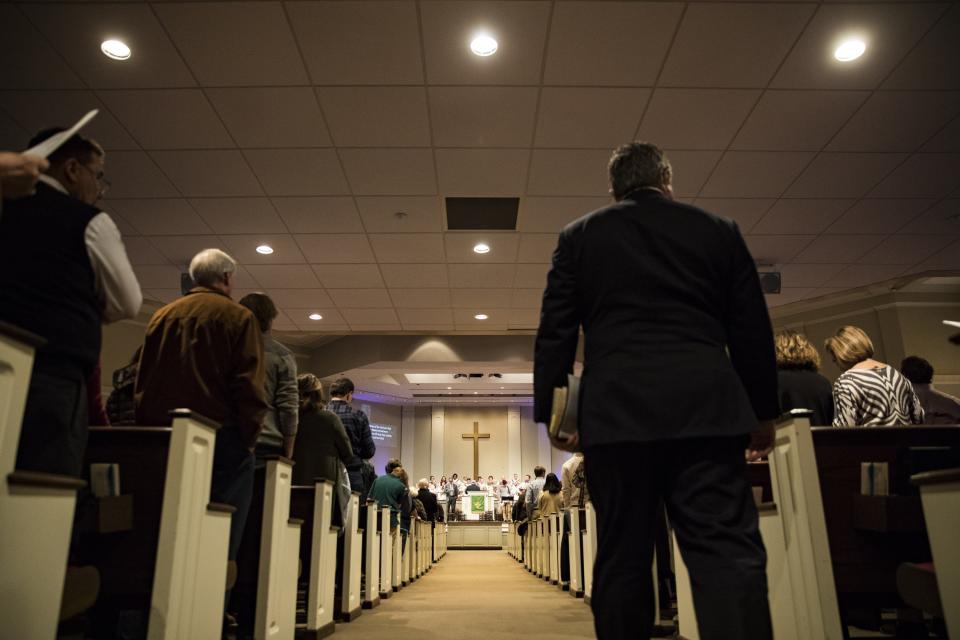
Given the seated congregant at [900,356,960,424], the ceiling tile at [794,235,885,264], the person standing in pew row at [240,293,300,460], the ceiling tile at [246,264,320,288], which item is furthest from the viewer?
the ceiling tile at [246,264,320,288]

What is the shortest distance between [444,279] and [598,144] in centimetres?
299

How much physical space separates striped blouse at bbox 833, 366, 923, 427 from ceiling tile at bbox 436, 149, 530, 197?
2626mm

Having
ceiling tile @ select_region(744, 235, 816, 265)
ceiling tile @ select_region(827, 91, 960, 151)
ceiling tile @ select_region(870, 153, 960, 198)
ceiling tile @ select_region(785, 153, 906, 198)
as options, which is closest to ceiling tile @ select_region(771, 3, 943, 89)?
ceiling tile @ select_region(827, 91, 960, 151)

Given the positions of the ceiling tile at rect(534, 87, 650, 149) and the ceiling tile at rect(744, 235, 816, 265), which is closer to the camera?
the ceiling tile at rect(534, 87, 650, 149)

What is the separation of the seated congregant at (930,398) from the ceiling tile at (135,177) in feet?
16.2

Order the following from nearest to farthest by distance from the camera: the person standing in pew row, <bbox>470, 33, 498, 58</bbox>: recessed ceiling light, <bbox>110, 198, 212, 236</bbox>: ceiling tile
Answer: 1. the person standing in pew row
2. <bbox>470, 33, 498, 58</bbox>: recessed ceiling light
3. <bbox>110, 198, 212, 236</bbox>: ceiling tile

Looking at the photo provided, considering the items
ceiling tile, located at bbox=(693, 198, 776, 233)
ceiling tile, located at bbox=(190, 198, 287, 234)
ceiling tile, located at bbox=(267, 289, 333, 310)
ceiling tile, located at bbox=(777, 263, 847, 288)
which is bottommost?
ceiling tile, located at bbox=(777, 263, 847, 288)

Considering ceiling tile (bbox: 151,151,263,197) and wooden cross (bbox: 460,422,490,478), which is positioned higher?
ceiling tile (bbox: 151,151,263,197)

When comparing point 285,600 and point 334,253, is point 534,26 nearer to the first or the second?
point 285,600

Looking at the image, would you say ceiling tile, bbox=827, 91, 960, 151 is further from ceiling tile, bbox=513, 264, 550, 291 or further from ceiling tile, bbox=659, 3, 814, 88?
ceiling tile, bbox=513, 264, 550, 291

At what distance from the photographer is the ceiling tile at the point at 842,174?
477 cm

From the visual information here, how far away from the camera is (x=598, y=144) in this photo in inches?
181

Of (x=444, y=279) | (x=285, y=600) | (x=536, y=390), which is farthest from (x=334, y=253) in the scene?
(x=536, y=390)

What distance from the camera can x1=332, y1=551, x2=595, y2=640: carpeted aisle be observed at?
2951 millimetres
